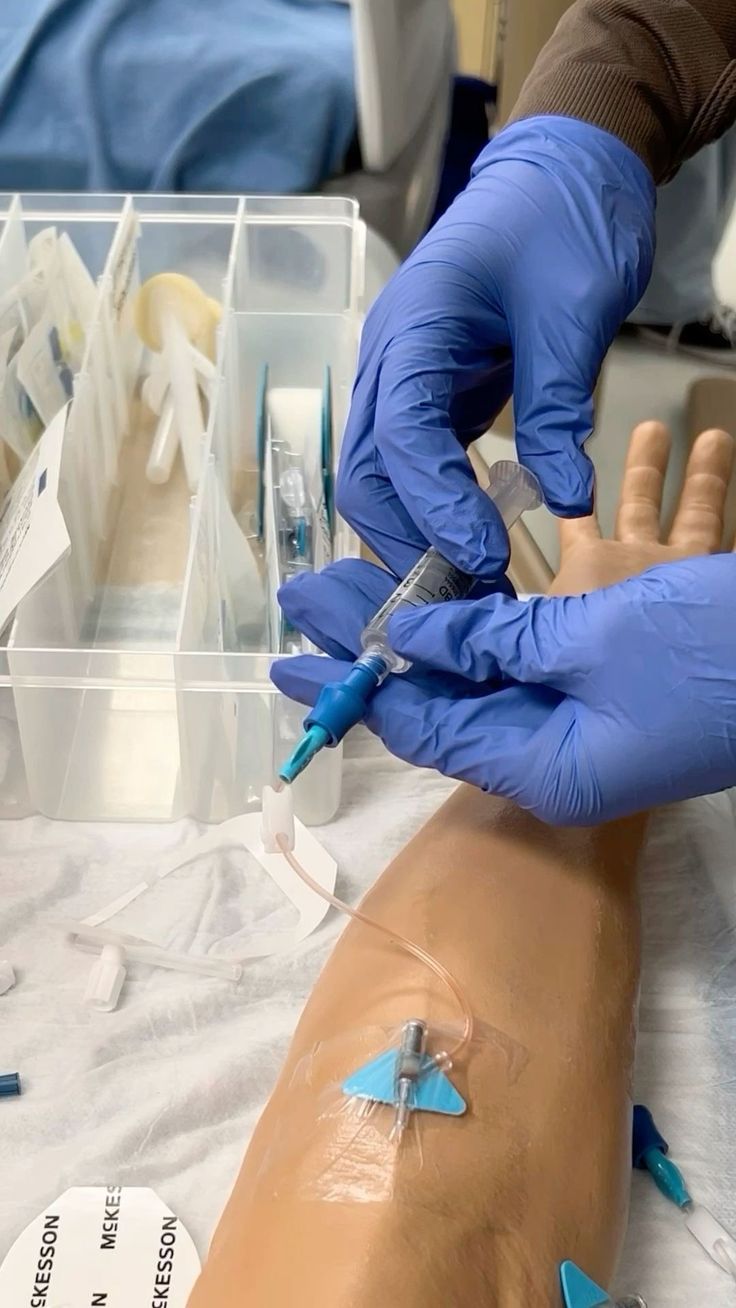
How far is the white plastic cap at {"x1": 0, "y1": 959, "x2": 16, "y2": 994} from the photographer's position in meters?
0.86

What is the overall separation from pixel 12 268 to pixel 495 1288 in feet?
4.07

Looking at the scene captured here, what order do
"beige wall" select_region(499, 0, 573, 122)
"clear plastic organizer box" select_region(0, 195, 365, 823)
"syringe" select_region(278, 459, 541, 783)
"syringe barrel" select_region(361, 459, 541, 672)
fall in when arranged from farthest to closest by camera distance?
"beige wall" select_region(499, 0, 573, 122) → "clear plastic organizer box" select_region(0, 195, 365, 823) → "syringe barrel" select_region(361, 459, 541, 672) → "syringe" select_region(278, 459, 541, 783)

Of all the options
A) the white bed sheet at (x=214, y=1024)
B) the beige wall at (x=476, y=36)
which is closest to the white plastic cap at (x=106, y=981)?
the white bed sheet at (x=214, y=1024)

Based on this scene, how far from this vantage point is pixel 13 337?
125cm

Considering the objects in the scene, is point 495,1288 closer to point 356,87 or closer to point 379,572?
point 379,572

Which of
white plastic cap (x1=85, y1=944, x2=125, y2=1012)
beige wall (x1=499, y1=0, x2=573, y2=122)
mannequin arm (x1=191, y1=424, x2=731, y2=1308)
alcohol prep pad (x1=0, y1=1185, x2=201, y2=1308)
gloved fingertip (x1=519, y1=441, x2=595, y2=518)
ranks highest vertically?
beige wall (x1=499, y1=0, x2=573, y2=122)

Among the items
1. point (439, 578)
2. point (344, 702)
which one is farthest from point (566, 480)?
point (344, 702)

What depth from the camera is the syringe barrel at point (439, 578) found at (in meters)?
0.80

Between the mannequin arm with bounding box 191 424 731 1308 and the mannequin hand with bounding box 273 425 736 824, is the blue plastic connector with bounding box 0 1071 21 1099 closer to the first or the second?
the mannequin arm with bounding box 191 424 731 1308

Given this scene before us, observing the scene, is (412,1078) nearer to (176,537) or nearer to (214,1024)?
(214,1024)

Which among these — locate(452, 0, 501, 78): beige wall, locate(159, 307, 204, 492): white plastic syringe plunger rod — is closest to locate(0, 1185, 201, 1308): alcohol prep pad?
locate(159, 307, 204, 492): white plastic syringe plunger rod

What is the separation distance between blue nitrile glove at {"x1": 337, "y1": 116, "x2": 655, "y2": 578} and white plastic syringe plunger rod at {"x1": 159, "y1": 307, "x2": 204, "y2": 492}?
1.42 ft

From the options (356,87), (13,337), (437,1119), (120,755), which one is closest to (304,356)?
(13,337)

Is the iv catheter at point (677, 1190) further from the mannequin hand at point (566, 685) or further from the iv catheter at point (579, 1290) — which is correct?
the mannequin hand at point (566, 685)
